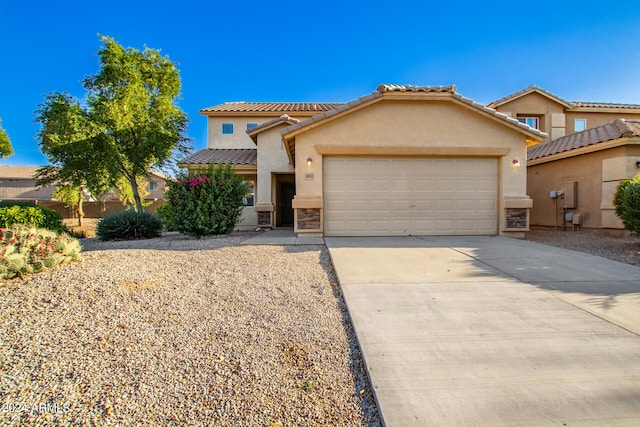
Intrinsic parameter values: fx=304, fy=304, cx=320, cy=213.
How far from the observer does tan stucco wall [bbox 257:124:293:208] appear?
45.3ft

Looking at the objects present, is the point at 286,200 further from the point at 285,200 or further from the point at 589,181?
the point at 589,181

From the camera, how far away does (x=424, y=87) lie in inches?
356

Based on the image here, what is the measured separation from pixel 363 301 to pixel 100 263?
4450 millimetres

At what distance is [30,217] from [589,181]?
1847 cm

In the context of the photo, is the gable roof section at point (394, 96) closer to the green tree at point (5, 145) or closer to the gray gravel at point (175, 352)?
the gray gravel at point (175, 352)

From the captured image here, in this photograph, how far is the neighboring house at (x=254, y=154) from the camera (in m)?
13.8

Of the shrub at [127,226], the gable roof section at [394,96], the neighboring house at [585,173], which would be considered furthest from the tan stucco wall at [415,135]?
the shrub at [127,226]

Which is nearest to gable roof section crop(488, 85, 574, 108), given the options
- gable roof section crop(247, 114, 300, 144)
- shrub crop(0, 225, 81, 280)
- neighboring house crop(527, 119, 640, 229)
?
neighboring house crop(527, 119, 640, 229)

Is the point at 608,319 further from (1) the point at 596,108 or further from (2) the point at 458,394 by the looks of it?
(1) the point at 596,108

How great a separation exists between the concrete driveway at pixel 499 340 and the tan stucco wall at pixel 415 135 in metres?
4.08

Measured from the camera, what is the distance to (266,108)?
17.8 metres

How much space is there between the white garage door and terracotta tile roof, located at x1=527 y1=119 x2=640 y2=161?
13.5 ft

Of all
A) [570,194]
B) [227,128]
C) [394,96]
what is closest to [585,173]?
[570,194]

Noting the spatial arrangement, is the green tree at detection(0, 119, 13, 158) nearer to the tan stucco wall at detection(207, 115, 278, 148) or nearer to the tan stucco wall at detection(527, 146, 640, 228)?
the tan stucco wall at detection(207, 115, 278, 148)
